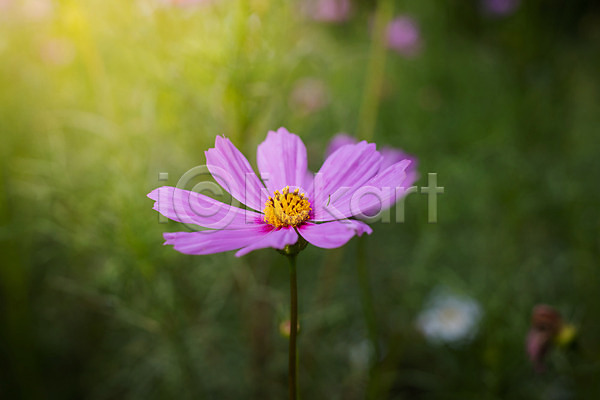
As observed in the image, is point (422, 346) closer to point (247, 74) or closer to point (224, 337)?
point (224, 337)

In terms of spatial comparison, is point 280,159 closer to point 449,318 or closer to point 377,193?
point 377,193

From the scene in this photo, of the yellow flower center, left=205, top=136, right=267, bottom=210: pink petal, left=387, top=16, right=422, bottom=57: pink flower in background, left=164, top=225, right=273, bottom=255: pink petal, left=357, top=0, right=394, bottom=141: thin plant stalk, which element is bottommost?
left=164, top=225, right=273, bottom=255: pink petal

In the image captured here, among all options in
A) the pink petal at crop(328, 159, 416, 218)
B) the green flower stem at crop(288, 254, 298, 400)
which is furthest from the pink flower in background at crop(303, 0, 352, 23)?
the green flower stem at crop(288, 254, 298, 400)

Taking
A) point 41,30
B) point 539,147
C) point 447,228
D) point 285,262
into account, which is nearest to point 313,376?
point 285,262

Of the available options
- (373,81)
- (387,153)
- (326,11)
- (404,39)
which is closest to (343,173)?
(387,153)

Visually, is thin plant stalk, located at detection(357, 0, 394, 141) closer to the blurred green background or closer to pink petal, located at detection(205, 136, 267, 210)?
the blurred green background

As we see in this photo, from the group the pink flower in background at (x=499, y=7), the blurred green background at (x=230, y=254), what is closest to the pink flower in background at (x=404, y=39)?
the pink flower in background at (x=499, y=7)
